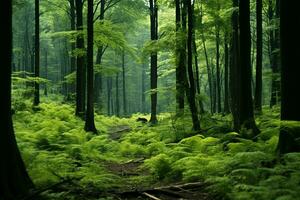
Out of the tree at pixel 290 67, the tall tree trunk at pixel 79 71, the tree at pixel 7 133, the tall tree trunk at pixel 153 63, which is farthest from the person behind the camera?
the tall tree trunk at pixel 153 63

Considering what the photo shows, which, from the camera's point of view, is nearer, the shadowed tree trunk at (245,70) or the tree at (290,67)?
the tree at (290,67)

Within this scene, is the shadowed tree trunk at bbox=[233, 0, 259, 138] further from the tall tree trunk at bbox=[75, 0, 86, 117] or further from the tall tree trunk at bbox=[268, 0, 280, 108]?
the tall tree trunk at bbox=[75, 0, 86, 117]

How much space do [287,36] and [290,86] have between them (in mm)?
1024

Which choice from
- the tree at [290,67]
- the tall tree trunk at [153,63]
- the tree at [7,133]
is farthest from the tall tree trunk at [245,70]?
the tall tree trunk at [153,63]

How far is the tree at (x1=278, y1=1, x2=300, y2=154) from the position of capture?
7.82m

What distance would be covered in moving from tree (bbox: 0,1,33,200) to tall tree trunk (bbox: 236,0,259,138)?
23.2 ft

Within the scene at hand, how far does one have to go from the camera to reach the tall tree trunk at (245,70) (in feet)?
38.8

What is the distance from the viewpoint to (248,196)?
6109 mm

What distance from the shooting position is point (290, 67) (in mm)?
7918

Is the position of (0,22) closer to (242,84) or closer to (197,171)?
(197,171)

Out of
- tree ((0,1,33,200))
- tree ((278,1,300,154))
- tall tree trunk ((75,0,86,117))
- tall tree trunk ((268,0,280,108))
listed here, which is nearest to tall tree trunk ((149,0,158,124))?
tall tree trunk ((75,0,86,117))

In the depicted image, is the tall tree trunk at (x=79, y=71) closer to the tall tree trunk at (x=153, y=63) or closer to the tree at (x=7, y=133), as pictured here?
the tall tree trunk at (x=153, y=63)

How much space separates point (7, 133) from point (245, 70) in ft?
24.9

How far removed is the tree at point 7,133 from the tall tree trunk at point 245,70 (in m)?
7.07
